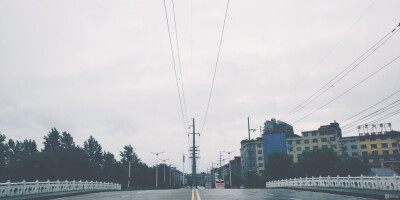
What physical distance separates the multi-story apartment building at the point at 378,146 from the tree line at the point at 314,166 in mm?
28250

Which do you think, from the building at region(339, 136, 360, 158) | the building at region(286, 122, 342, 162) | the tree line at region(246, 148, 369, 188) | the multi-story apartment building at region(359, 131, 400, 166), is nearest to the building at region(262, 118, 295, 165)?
the building at region(286, 122, 342, 162)

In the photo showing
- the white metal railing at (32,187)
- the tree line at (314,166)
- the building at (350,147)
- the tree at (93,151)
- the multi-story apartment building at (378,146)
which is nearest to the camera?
the white metal railing at (32,187)

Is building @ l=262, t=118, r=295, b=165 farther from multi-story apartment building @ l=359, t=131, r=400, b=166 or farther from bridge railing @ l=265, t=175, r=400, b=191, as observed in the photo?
bridge railing @ l=265, t=175, r=400, b=191

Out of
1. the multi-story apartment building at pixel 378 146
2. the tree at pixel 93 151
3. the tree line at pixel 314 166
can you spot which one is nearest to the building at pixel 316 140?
the multi-story apartment building at pixel 378 146

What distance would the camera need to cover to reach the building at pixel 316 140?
108 metres

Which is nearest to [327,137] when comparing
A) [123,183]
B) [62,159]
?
[123,183]

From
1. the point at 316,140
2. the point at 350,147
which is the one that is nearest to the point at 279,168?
the point at 316,140

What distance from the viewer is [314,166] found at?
256ft

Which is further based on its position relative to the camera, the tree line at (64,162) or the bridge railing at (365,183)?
the tree line at (64,162)

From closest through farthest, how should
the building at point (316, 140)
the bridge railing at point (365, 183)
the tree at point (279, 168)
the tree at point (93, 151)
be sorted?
the bridge railing at point (365, 183), the tree at point (279, 168), the building at point (316, 140), the tree at point (93, 151)

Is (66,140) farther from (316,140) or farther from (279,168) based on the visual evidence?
(316,140)

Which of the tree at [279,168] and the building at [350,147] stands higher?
the building at [350,147]

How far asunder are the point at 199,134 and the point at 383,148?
2908 inches

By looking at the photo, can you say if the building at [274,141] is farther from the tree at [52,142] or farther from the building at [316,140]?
the tree at [52,142]
